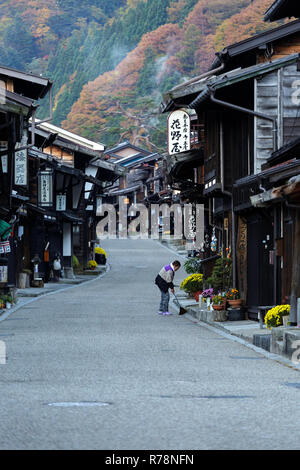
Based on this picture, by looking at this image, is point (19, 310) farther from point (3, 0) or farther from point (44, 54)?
point (3, 0)

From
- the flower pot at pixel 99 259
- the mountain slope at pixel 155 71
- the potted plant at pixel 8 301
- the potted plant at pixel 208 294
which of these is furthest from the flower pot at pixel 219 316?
the mountain slope at pixel 155 71

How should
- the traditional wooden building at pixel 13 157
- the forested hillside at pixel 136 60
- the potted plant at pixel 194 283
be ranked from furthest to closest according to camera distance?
1. the forested hillside at pixel 136 60
2. the potted plant at pixel 194 283
3. the traditional wooden building at pixel 13 157

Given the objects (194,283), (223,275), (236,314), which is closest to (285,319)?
(236,314)

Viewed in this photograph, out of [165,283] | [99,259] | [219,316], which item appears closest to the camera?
[219,316]

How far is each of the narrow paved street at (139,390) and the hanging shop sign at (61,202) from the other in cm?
2419

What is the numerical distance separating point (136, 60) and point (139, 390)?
437 ft

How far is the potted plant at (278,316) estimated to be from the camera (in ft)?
58.4

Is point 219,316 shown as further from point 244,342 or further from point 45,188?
point 45,188

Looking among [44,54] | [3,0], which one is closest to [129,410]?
[44,54]

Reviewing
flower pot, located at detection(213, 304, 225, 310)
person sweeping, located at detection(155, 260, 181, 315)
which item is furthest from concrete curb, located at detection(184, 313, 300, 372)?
person sweeping, located at detection(155, 260, 181, 315)

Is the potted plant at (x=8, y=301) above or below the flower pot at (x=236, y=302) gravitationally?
below

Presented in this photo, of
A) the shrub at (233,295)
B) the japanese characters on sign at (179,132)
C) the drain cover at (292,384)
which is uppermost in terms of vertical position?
the japanese characters on sign at (179,132)

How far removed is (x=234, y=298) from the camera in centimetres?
2359

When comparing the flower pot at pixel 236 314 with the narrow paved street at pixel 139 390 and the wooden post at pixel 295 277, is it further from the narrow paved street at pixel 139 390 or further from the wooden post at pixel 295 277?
the wooden post at pixel 295 277
